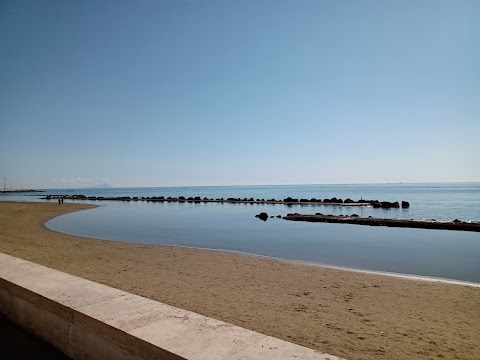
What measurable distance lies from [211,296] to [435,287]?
6.65 metres

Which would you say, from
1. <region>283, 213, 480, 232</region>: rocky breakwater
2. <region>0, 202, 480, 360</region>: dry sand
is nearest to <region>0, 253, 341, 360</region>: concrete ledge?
<region>0, 202, 480, 360</region>: dry sand

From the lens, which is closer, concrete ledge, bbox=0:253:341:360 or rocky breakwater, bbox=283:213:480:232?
concrete ledge, bbox=0:253:341:360

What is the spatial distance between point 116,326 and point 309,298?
22.1ft

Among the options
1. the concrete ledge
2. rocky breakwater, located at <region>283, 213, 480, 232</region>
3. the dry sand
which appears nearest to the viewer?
the concrete ledge

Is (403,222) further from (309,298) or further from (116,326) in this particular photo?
(116,326)

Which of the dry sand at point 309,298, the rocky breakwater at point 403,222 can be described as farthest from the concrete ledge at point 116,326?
the rocky breakwater at point 403,222

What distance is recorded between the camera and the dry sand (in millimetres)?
5656

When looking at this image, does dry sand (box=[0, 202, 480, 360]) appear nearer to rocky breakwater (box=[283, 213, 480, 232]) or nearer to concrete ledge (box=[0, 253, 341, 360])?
concrete ledge (box=[0, 253, 341, 360])

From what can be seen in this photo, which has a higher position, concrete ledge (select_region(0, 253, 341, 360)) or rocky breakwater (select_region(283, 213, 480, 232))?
concrete ledge (select_region(0, 253, 341, 360))

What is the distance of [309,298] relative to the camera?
8219 millimetres

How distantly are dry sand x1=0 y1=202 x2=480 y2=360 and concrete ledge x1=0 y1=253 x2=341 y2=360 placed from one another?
355 cm

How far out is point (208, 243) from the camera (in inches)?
738

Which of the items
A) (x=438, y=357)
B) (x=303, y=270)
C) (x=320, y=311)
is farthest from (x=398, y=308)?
(x=303, y=270)

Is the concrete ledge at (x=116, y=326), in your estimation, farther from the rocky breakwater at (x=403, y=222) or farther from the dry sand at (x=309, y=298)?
the rocky breakwater at (x=403, y=222)
